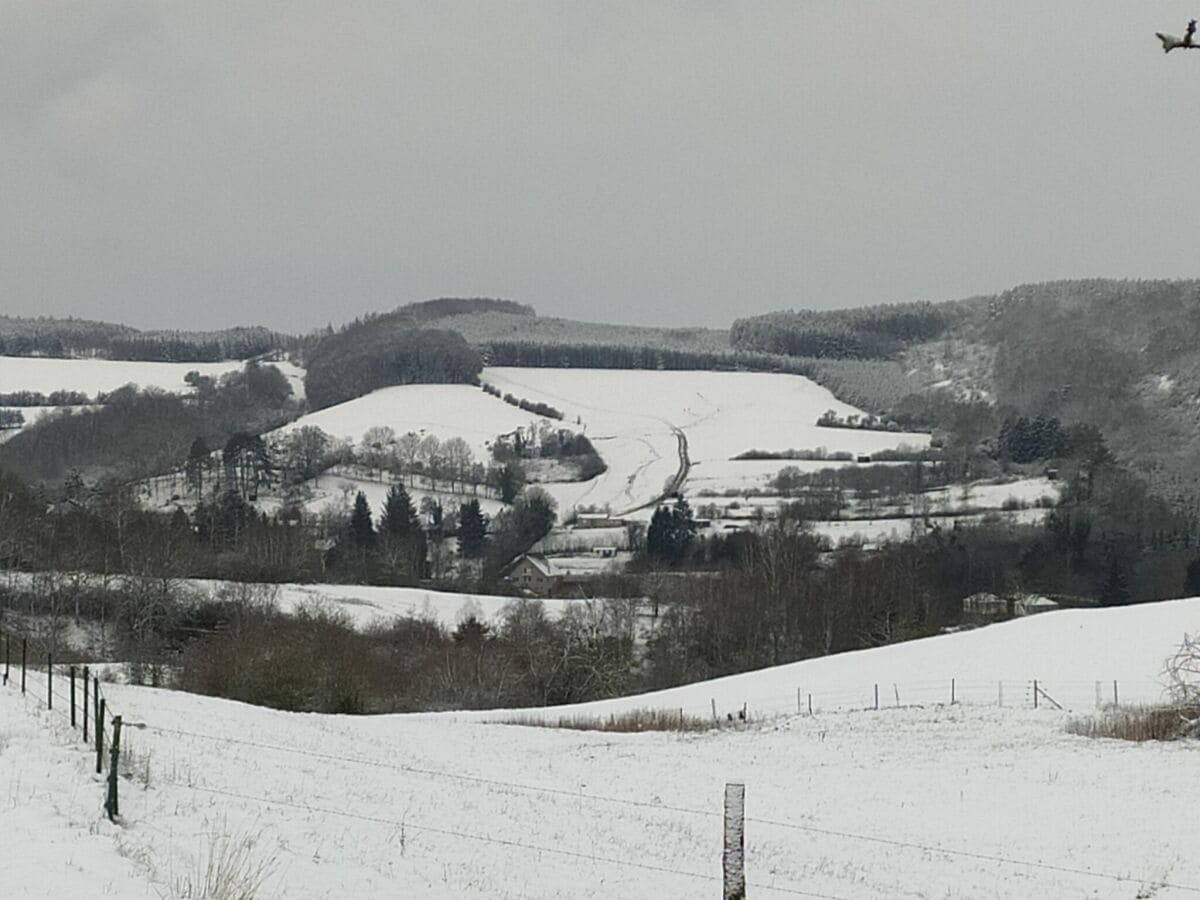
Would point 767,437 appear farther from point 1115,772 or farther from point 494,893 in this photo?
point 494,893

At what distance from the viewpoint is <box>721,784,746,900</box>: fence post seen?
11523mm

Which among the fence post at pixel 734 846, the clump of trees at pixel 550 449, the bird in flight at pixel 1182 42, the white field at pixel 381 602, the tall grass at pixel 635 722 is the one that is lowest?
the white field at pixel 381 602

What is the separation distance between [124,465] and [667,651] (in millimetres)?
103293

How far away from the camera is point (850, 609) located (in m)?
97.4

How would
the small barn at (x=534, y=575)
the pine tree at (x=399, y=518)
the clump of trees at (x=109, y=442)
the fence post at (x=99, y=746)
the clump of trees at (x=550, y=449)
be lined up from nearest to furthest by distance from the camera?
the fence post at (x=99, y=746) → the small barn at (x=534, y=575) → the pine tree at (x=399, y=518) → the clump of trees at (x=550, y=449) → the clump of trees at (x=109, y=442)

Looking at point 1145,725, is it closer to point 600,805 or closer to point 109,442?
point 600,805

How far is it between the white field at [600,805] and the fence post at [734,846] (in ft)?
15.1

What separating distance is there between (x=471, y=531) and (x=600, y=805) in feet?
380

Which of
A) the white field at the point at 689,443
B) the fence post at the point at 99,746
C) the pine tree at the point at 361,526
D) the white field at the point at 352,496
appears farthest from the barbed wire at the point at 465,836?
the white field at the point at 689,443

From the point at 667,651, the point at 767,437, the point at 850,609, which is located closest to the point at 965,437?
the point at 767,437

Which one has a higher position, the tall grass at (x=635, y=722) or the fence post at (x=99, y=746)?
the fence post at (x=99, y=746)

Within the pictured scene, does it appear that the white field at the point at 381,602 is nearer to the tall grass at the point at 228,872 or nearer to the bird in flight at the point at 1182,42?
the tall grass at the point at 228,872

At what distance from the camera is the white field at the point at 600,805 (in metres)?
15.5

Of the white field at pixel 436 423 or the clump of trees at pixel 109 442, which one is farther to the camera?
the white field at pixel 436 423
